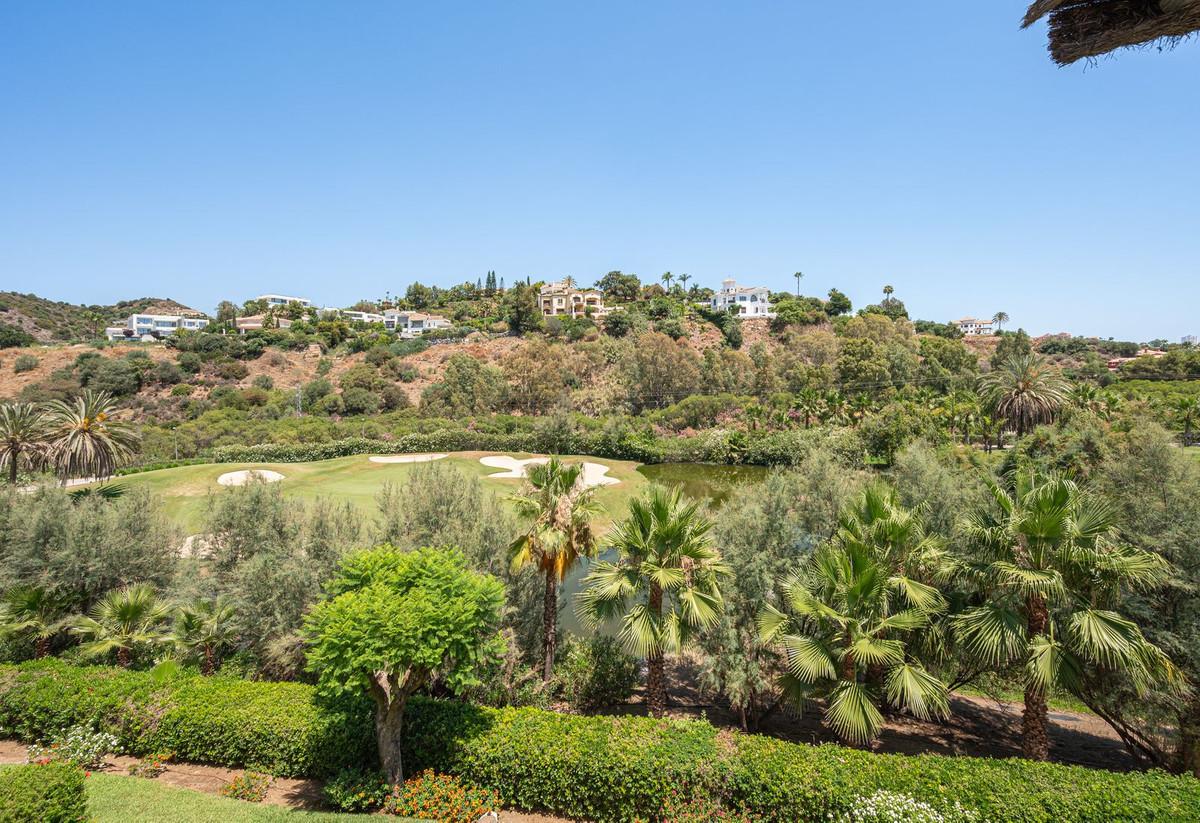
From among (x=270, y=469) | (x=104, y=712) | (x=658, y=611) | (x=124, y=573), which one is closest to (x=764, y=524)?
(x=658, y=611)

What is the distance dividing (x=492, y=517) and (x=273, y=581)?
5.14m

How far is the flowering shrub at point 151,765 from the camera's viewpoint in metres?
10.4

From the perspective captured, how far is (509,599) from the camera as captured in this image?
550 inches

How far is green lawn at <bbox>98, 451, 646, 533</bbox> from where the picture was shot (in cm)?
2509

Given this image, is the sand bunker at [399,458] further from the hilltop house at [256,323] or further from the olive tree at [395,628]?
the hilltop house at [256,323]

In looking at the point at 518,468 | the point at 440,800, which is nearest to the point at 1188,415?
the point at 518,468

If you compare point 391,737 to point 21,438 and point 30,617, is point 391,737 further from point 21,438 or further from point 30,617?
point 21,438

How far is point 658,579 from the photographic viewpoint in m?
10.7

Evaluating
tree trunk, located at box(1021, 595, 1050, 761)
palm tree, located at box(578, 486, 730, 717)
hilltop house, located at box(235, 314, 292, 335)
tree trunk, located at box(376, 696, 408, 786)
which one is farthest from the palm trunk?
hilltop house, located at box(235, 314, 292, 335)

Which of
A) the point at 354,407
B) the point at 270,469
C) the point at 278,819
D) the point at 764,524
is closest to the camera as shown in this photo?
the point at 278,819

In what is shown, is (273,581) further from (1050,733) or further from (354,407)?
(354,407)

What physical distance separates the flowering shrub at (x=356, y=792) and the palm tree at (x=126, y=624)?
6338 millimetres

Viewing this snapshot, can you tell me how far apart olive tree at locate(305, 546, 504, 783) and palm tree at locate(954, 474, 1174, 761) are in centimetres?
838

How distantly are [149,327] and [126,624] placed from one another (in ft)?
400
